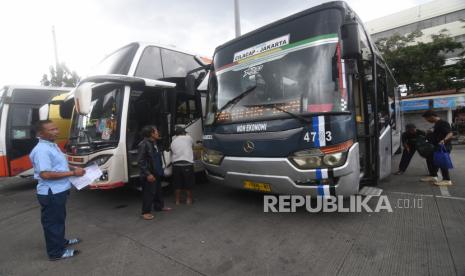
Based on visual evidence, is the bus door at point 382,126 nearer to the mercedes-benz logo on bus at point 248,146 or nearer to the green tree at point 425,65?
the mercedes-benz logo on bus at point 248,146

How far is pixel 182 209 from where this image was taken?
4.75 meters

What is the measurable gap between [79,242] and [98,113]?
2.28m

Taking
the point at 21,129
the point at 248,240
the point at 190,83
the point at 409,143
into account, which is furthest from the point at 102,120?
the point at 409,143

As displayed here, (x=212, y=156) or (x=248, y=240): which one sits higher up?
(x=212, y=156)

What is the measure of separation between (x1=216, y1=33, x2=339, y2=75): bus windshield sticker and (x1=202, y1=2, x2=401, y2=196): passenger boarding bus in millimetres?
15

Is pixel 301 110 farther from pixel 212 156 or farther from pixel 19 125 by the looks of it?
pixel 19 125

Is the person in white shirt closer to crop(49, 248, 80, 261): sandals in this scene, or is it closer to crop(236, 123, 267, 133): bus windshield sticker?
crop(236, 123, 267, 133): bus windshield sticker

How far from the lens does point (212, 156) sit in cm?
448

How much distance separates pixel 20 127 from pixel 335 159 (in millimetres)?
7966

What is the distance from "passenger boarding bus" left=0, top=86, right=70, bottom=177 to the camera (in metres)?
6.87

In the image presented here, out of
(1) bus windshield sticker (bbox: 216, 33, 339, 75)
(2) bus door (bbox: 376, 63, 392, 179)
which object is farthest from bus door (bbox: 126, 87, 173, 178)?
(2) bus door (bbox: 376, 63, 392, 179)

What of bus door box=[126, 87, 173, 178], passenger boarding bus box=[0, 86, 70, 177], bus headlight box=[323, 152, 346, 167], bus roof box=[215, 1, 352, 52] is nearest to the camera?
bus headlight box=[323, 152, 346, 167]

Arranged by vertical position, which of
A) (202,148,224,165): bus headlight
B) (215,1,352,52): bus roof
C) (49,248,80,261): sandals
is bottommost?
(49,248,80,261): sandals

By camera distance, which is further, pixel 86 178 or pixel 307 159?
pixel 307 159
